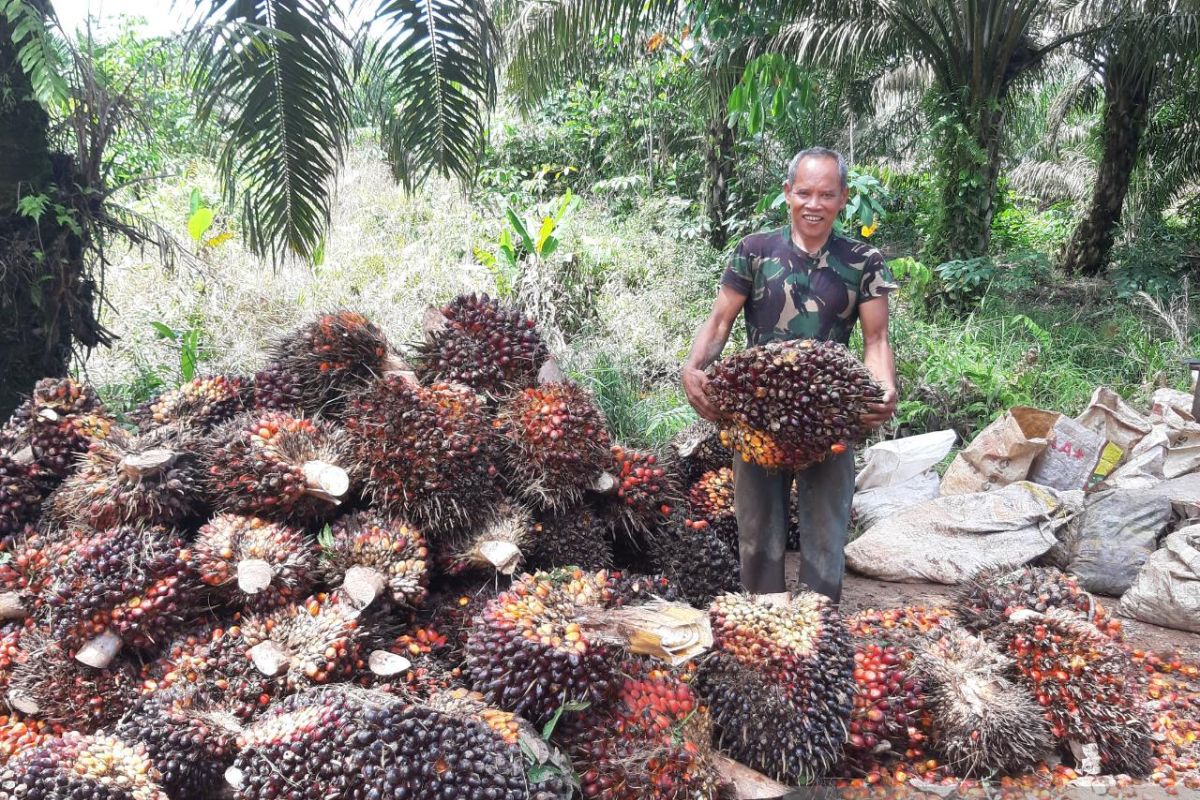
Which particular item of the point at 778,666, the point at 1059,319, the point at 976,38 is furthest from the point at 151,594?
the point at 1059,319

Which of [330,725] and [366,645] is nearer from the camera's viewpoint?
[330,725]

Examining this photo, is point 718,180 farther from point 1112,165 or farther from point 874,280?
point 874,280

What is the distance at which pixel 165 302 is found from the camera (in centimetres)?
625

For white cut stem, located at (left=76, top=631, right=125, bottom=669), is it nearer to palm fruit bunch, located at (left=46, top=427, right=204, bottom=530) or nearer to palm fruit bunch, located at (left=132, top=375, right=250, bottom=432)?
palm fruit bunch, located at (left=46, top=427, right=204, bottom=530)

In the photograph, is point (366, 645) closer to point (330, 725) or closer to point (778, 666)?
point (330, 725)

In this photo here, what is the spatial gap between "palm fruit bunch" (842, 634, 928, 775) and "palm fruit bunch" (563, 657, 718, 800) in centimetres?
41

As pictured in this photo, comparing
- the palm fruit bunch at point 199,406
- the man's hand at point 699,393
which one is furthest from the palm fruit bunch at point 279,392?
the man's hand at point 699,393

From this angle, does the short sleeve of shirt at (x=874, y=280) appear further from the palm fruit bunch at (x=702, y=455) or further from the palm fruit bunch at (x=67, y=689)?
the palm fruit bunch at (x=67, y=689)

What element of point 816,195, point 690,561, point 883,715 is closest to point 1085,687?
point 883,715

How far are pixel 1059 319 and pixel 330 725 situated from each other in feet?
26.4

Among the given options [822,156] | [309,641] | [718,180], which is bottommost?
[309,641]

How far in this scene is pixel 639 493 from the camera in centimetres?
266

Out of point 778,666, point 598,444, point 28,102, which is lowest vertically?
point 778,666

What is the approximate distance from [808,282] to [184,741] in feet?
6.64
